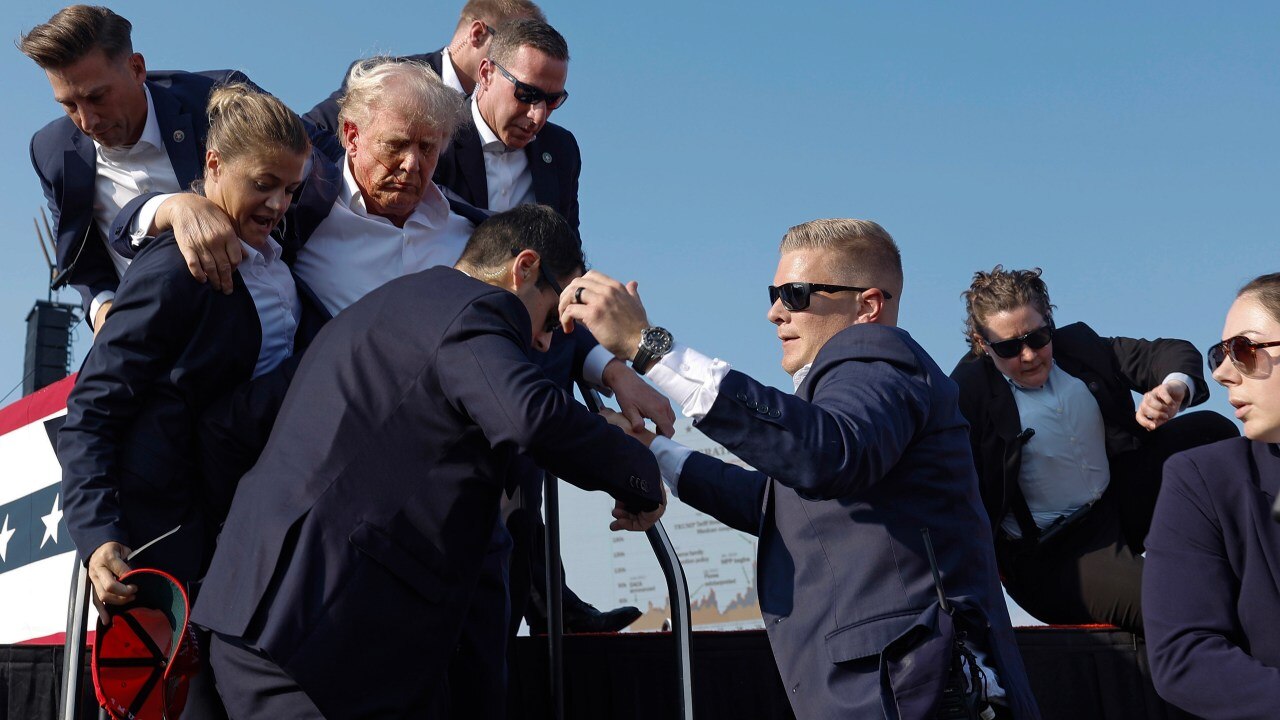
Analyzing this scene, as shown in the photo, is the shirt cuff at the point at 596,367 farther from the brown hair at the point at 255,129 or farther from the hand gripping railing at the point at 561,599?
the brown hair at the point at 255,129

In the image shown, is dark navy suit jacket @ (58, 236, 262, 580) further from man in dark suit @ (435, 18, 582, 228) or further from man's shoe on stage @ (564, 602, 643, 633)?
man's shoe on stage @ (564, 602, 643, 633)

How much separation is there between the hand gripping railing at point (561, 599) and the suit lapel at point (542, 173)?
4.40 ft

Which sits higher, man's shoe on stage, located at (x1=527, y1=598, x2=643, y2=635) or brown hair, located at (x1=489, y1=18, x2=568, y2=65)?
brown hair, located at (x1=489, y1=18, x2=568, y2=65)

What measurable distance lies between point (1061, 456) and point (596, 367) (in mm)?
1901

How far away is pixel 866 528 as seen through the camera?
246 cm

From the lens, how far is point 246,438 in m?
2.67

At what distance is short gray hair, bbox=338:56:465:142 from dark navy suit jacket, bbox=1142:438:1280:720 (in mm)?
2016

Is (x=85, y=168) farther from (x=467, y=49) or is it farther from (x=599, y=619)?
(x=599, y=619)

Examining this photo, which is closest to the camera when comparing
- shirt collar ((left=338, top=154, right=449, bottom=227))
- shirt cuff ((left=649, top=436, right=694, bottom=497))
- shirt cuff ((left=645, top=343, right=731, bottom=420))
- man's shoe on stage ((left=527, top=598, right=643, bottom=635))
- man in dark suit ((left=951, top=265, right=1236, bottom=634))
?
shirt cuff ((left=645, top=343, right=731, bottom=420))

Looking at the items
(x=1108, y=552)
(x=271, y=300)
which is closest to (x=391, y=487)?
(x=271, y=300)

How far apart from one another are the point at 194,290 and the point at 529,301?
29.8 inches

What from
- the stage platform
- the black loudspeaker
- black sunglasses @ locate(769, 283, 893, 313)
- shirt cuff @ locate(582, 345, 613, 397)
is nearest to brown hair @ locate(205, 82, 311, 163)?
shirt cuff @ locate(582, 345, 613, 397)

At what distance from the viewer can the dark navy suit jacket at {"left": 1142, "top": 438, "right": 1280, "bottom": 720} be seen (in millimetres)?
2430

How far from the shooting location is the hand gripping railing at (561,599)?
119 inches
